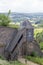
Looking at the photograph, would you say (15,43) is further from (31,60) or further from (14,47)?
(31,60)

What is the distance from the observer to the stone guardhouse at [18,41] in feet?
122

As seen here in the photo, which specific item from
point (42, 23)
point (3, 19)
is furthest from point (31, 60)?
point (42, 23)

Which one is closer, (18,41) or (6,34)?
(18,41)

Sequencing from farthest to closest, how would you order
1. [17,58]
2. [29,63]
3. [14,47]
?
[14,47] → [17,58] → [29,63]

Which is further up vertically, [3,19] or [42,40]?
[3,19]

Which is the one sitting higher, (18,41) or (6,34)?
(6,34)

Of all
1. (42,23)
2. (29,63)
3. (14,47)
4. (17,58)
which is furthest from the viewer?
(42,23)

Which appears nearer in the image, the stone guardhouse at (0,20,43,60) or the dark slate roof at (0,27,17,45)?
the stone guardhouse at (0,20,43,60)

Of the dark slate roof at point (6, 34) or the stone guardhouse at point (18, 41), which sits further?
the dark slate roof at point (6, 34)

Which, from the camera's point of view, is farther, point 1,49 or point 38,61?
point 1,49

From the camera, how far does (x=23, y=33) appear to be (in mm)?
38219

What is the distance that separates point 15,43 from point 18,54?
6.82 ft

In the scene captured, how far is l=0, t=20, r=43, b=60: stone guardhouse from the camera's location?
37228 millimetres

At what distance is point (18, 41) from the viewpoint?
1497 inches
